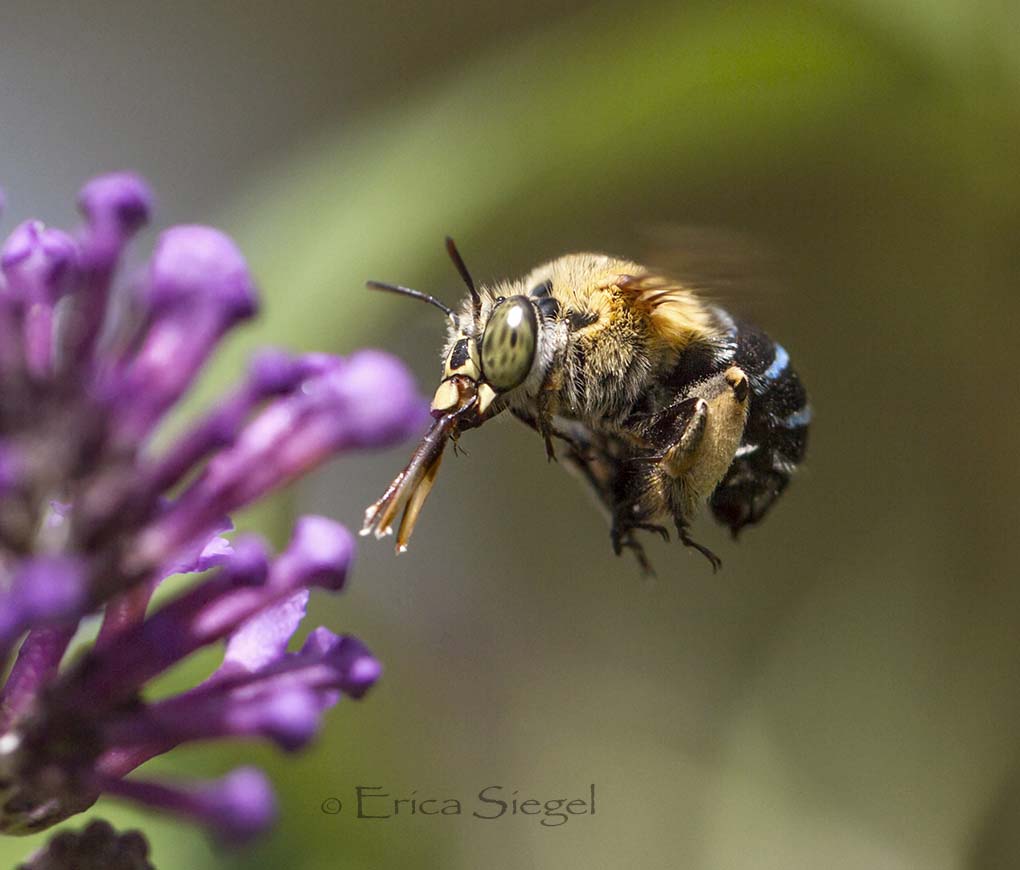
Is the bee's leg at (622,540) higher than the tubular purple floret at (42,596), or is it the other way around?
the bee's leg at (622,540)

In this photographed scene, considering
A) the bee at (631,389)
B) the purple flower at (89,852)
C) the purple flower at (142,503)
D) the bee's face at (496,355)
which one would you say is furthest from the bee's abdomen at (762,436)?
the purple flower at (89,852)

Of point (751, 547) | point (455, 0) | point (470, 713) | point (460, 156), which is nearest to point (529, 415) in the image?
point (460, 156)

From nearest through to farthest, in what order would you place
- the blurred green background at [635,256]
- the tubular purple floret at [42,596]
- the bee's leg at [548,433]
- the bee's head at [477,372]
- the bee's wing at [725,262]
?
the tubular purple floret at [42,596] < the bee's head at [477,372] < the bee's leg at [548,433] < the bee's wing at [725,262] < the blurred green background at [635,256]

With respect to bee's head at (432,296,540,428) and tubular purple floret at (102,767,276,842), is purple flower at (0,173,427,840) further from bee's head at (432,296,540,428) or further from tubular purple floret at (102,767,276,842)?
bee's head at (432,296,540,428)

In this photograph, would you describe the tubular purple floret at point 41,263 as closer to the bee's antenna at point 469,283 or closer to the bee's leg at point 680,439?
the bee's antenna at point 469,283

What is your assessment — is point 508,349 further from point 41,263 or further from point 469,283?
point 41,263

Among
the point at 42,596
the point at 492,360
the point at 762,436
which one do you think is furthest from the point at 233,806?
the point at 762,436

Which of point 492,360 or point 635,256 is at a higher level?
point 635,256

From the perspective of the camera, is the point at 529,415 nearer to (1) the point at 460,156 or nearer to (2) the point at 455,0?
(1) the point at 460,156

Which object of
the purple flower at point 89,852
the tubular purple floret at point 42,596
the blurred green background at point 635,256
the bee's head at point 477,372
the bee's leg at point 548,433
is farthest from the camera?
the blurred green background at point 635,256
